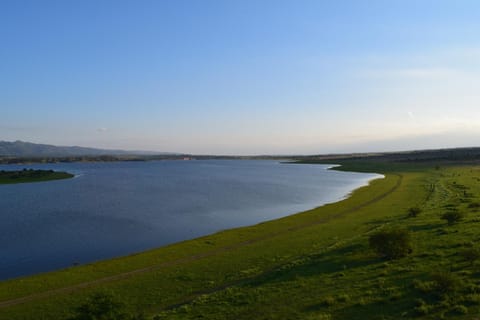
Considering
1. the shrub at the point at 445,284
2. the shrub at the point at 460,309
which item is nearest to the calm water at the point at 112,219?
the shrub at the point at 445,284

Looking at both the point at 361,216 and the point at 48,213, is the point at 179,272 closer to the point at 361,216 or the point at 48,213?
the point at 361,216

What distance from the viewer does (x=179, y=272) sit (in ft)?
75.5

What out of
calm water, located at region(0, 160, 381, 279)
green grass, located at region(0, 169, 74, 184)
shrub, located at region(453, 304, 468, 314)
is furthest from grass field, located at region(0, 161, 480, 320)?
green grass, located at region(0, 169, 74, 184)

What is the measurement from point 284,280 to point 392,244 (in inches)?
259

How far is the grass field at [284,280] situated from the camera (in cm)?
1427

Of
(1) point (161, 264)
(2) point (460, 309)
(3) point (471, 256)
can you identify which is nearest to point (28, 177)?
(1) point (161, 264)

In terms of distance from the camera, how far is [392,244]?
21.0 m

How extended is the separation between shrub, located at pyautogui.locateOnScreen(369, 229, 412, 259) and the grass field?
637mm

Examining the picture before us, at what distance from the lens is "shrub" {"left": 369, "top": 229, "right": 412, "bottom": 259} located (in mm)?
20828

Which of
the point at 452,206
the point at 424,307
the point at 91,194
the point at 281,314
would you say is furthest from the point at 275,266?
the point at 91,194

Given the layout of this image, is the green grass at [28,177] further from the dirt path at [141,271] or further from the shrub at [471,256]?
the shrub at [471,256]

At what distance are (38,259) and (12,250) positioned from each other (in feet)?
15.0

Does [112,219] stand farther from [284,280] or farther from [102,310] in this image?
[102,310]

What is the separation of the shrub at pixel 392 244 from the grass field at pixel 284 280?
A: 0.64 m
